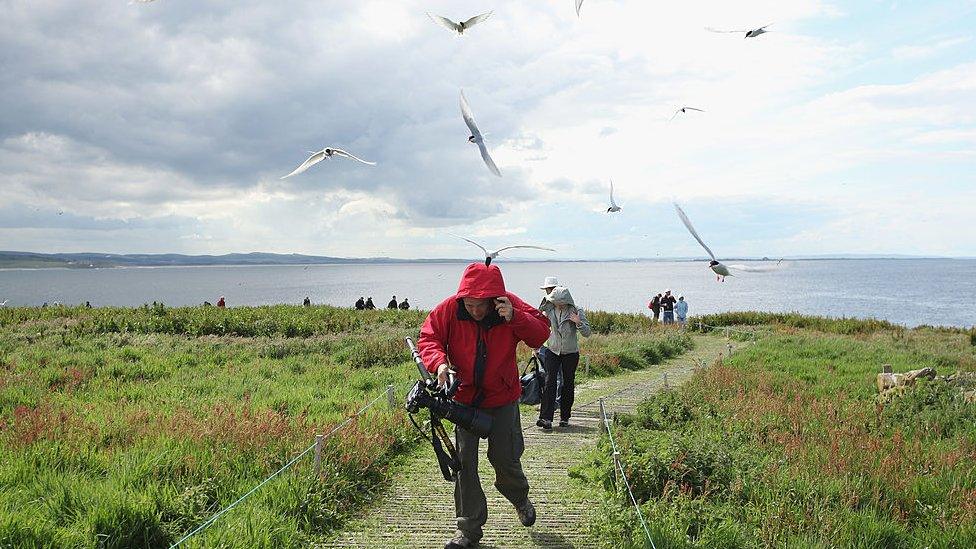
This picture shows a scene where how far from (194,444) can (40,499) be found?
1.49m

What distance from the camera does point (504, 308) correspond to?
4.45 m

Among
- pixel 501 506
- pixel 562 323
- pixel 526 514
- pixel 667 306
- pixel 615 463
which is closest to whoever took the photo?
pixel 526 514

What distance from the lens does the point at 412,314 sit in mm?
25984

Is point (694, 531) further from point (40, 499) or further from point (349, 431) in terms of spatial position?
point (40, 499)

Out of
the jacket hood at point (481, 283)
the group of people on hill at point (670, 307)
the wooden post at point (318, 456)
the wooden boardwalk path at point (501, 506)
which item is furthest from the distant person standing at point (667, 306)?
the jacket hood at point (481, 283)

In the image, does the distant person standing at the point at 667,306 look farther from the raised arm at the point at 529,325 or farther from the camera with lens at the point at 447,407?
the camera with lens at the point at 447,407

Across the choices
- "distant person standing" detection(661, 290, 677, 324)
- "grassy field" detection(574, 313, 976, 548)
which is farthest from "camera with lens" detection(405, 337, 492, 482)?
"distant person standing" detection(661, 290, 677, 324)

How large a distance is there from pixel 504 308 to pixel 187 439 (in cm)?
419

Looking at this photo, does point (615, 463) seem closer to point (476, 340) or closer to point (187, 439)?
point (476, 340)

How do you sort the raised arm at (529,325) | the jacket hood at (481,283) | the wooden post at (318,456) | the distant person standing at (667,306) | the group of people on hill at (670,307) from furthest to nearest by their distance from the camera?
1. the distant person standing at (667,306)
2. the group of people on hill at (670,307)
3. the wooden post at (318,456)
4. the raised arm at (529,325)
5. the jacket hood at (481,283)

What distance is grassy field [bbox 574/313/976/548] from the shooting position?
4.64m

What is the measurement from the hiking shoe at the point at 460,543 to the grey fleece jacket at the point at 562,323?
359cm

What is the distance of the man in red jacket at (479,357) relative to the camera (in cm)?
452

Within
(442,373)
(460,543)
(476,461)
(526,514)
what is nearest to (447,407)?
(442,373)
